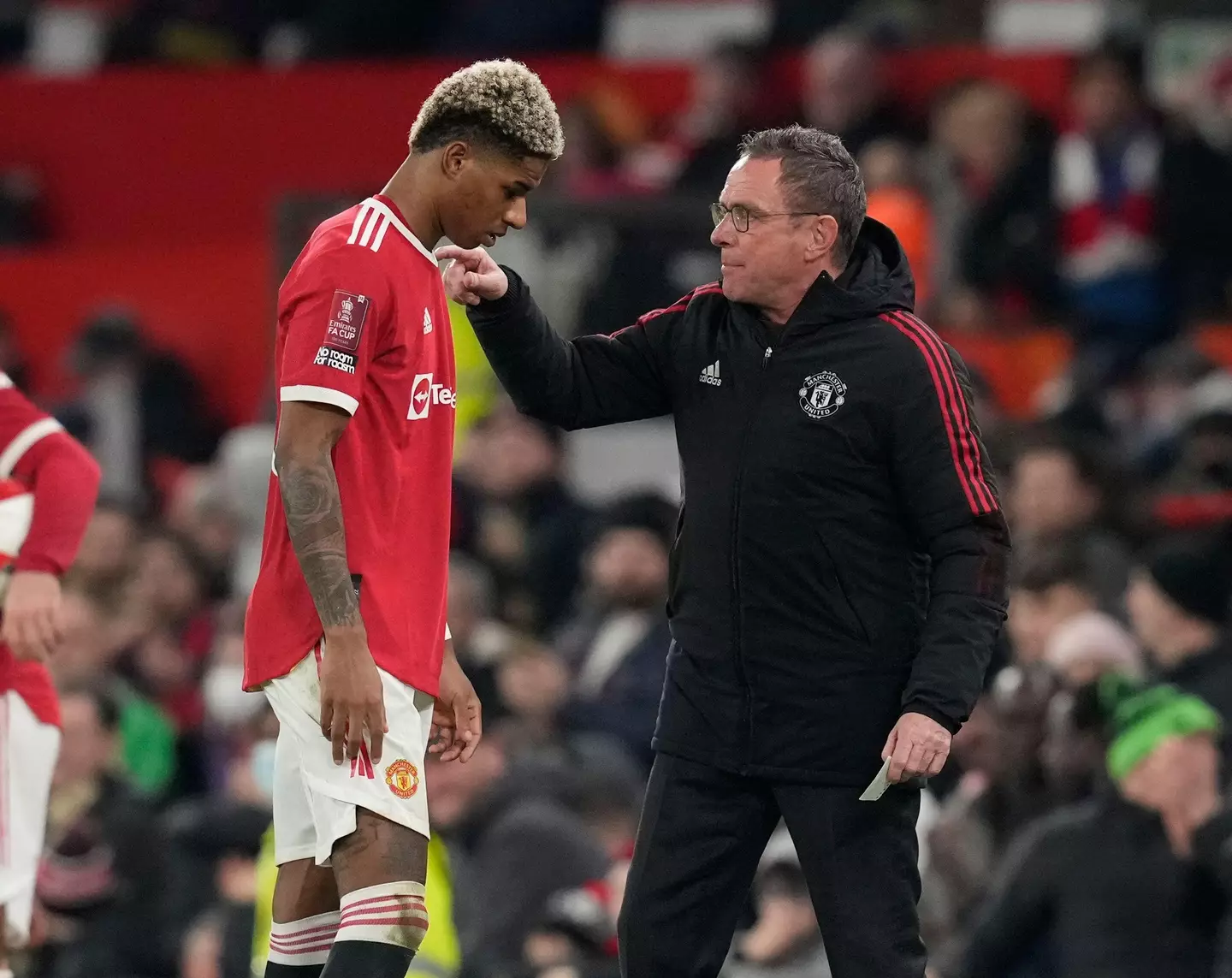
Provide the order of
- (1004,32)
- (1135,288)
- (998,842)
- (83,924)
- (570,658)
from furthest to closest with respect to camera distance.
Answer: (1004,32) < (1135,288) < (570,658) < (83,924) < (998,842)

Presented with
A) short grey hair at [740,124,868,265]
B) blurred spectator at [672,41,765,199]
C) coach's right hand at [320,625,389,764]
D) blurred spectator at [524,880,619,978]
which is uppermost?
blurred spectator at [672,41,765,199]

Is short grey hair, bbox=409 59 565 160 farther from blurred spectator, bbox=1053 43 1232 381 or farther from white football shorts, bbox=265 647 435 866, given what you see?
blurred spectator, bbox=1053 43 1232 381

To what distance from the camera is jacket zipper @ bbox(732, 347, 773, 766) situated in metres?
4.75

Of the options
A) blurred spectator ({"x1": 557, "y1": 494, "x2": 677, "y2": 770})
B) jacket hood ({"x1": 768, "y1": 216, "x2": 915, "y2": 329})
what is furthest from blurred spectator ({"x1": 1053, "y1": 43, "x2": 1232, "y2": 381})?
jacket hood ({"x1": 768, "y1": 216, "x2": 915, "y2": 329})

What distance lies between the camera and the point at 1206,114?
10477 millimetres

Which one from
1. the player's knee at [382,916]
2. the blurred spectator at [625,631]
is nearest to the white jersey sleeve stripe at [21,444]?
the player's knee at [382,916]

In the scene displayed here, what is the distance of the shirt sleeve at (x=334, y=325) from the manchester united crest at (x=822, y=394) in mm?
889

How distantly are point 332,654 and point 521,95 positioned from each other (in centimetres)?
108

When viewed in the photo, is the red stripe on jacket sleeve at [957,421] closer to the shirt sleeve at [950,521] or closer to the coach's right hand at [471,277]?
the shirt sleeve at [950,521]

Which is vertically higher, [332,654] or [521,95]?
[521,95]

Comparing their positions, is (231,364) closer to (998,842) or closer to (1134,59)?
(1134,59)

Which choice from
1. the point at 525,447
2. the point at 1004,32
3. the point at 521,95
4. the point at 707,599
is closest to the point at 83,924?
the point at 525,447

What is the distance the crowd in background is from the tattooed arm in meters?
2.65

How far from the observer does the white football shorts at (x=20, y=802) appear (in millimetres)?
5262
